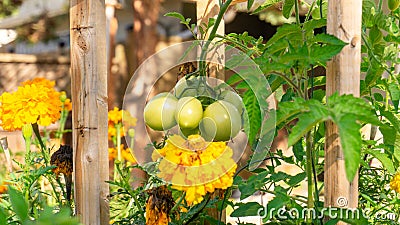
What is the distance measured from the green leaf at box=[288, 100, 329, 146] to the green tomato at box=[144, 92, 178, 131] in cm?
32

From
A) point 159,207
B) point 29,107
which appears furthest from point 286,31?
point 29,107

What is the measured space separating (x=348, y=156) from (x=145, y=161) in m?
0.72

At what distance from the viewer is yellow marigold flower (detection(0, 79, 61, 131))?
1.62 meters

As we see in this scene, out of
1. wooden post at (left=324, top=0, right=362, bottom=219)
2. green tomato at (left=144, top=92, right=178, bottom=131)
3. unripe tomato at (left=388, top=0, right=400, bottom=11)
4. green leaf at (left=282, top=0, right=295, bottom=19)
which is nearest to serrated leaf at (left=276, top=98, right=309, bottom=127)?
wooden post at (left=324, top=0, right=362, bottom=219)

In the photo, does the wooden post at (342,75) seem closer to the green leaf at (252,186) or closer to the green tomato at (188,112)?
the green leaf at (252,186)

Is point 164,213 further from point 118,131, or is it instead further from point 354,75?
point 118,131

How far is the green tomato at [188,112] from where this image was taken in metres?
1.04

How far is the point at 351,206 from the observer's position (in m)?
1.01

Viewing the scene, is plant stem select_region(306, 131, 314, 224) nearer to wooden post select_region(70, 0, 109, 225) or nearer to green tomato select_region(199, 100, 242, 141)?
green tomato select_region(199, 100, 242, 141)

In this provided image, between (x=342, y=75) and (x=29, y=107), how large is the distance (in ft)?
3.14

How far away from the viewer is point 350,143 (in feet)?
2.46

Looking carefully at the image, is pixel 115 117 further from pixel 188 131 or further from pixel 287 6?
pixel 188 131

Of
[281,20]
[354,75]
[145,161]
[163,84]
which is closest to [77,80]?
[145,161]

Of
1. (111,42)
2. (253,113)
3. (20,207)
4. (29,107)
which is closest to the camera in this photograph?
(20,207)
